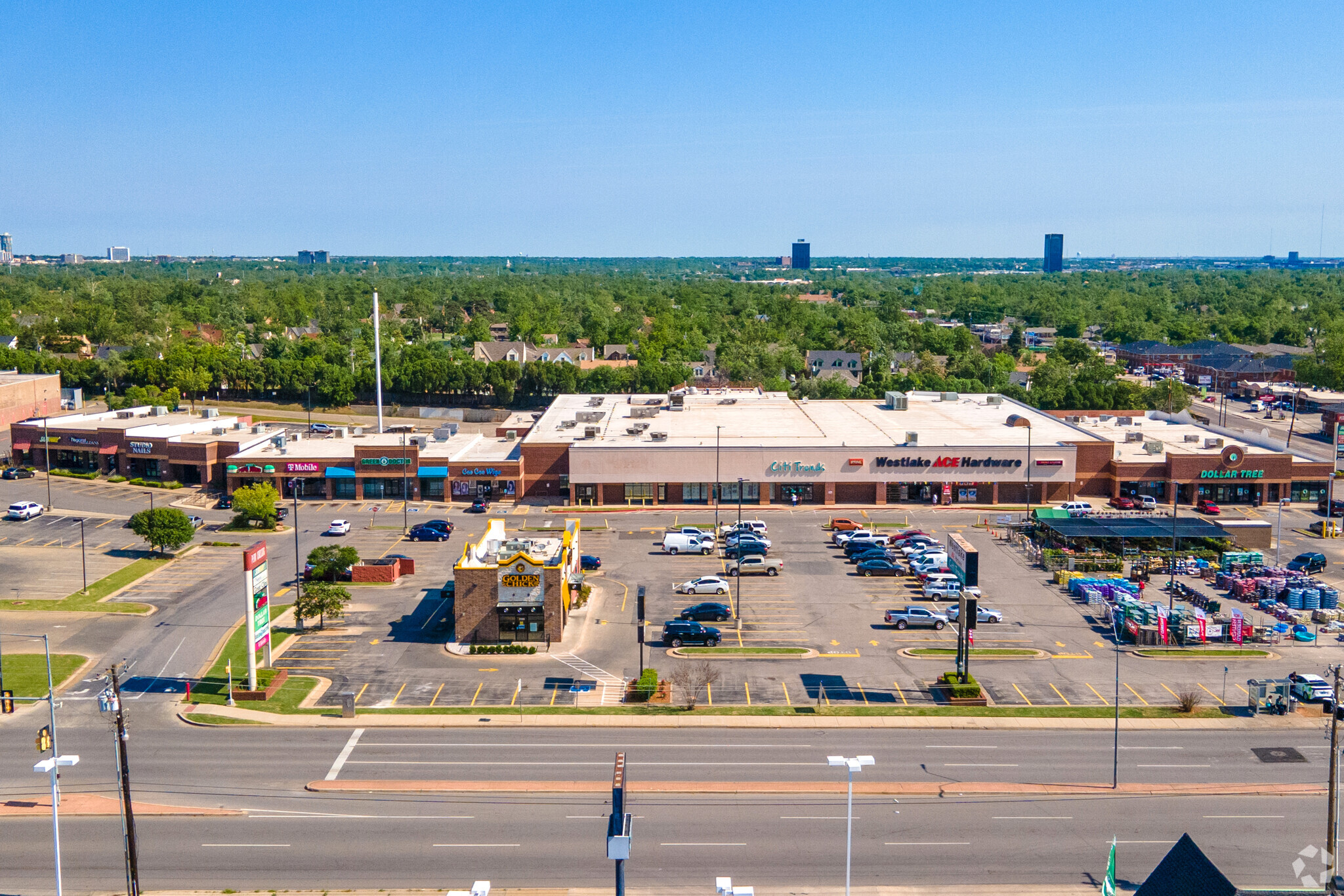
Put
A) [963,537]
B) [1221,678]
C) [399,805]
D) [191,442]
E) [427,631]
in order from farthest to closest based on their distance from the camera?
[191,442] < [963,537] < [427,631] < [1221,678] < [399,805]

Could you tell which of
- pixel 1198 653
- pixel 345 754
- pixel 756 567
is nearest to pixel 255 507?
pixel 756 567

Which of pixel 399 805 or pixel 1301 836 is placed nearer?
pixel 1301 836

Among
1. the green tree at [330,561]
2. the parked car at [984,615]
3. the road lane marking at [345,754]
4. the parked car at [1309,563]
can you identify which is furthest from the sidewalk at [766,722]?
the parked car at [1309,563]

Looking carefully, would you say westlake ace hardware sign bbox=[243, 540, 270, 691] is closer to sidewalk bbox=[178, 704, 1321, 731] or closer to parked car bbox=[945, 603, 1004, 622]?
sidewalk bbox=[178, 704, 1321, 731]

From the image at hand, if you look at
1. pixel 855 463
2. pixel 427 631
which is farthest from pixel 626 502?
pixel 427 631

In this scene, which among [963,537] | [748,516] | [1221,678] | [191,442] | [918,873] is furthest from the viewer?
[191,442]

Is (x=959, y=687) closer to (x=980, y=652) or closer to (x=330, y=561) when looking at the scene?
(x=980, y=652)

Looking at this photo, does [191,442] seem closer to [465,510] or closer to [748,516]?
[465,510]
